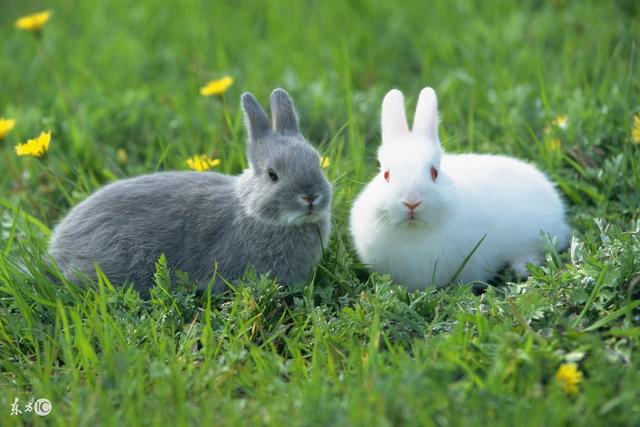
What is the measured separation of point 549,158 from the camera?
4.66 metres

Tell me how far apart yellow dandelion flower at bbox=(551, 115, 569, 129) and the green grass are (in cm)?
3

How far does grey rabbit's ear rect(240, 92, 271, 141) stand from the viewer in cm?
387

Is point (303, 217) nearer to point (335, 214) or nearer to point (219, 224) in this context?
point (219, 224)

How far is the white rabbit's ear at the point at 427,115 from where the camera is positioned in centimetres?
391

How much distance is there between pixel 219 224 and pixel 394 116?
40.1 inches

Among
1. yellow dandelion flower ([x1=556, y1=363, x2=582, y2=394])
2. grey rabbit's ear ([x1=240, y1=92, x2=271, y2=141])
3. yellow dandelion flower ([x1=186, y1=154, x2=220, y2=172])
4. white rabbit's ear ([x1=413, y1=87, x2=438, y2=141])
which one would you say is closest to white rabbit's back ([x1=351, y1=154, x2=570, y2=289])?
white rabbit's ear ([x1=413, y1=87, x2=438, y2=141])

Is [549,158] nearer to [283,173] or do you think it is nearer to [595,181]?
[595,181]

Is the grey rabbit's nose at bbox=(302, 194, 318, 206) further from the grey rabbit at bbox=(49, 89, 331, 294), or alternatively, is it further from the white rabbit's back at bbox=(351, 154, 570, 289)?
the white rabbit's back at bbox=(351, 154, 570, 289)

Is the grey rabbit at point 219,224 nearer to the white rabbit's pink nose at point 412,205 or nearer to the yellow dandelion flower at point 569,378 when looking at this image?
the white rabbit's pink nose at point 412,205

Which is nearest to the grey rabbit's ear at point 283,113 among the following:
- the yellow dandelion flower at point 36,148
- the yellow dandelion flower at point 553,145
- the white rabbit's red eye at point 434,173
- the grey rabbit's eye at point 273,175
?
the grey rabbit's eye at point 273,175

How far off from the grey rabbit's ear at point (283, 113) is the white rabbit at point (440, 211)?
459 millimetres

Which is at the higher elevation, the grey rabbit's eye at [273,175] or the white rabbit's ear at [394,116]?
the white rabbit's ear at [394,116]

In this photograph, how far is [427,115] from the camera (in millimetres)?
3924

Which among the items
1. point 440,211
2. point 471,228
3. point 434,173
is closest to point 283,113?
point 434,173
